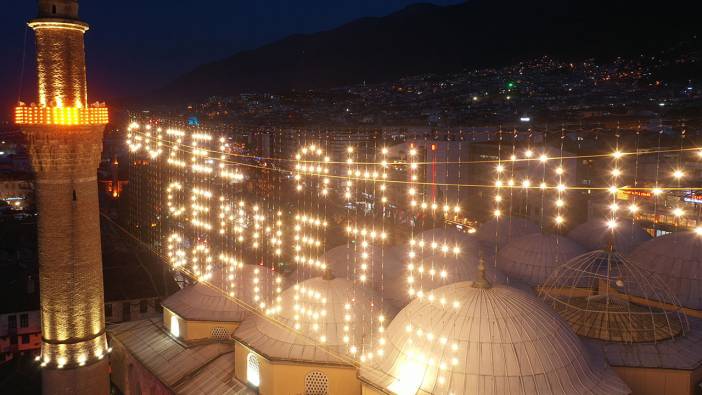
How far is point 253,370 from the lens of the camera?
1383 centimetres

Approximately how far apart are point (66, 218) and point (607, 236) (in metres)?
18.8

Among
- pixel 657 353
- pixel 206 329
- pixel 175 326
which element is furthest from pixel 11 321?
pixel 657 353

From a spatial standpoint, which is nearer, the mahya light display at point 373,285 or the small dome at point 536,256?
the mahya light display at point 373,285

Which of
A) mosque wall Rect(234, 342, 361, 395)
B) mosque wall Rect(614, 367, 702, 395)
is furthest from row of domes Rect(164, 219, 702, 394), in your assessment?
mosque wall Rect(614, 367, 702, 395)

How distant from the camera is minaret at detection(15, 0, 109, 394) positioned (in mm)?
14281

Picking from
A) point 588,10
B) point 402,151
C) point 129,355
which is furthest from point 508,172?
point 588,10

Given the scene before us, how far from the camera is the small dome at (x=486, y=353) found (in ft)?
32.8

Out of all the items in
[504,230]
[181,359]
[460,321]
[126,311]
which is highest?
[460,321]

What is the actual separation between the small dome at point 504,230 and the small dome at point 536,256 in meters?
2.96

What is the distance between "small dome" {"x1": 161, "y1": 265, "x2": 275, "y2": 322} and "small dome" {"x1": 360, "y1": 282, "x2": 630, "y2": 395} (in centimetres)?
602

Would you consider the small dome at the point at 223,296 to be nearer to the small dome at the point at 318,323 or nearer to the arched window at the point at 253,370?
the small dome at the point at 318,323

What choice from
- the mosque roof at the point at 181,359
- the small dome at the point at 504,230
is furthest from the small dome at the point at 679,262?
the mosque roof at the point at 181,359

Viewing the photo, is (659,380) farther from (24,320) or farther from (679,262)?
(24,320)

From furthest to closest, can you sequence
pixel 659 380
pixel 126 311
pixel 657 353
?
1. pixel 126 311
2. pixel 657 353
3. pixel 659 380
